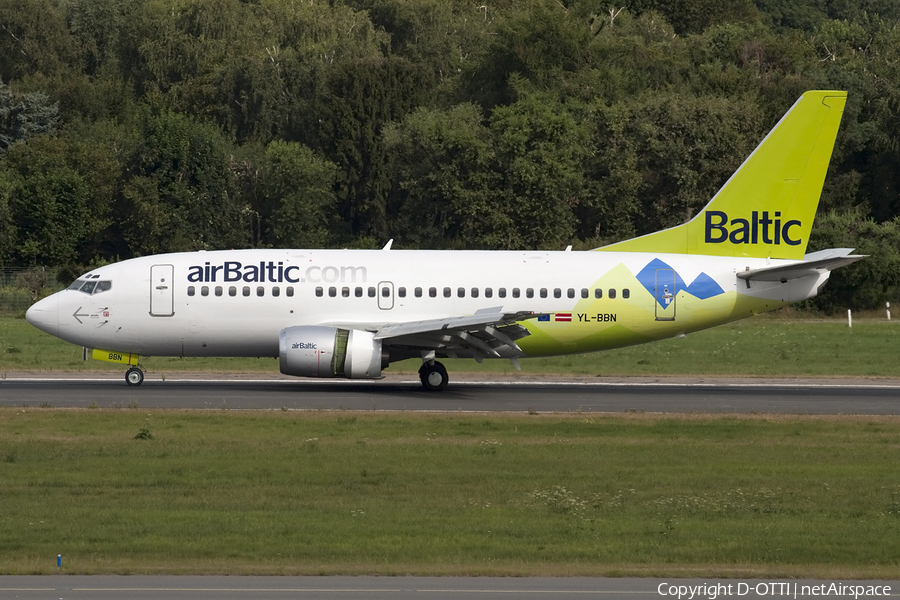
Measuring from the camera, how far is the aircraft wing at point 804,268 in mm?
33938

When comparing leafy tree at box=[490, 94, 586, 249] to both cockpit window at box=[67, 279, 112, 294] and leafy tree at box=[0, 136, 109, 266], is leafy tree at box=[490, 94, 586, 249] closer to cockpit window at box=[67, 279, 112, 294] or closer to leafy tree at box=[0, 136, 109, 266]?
leafy tree at box=[0, 136, 109, 266]

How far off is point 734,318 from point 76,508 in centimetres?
2189

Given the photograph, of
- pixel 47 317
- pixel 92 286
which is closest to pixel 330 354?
pixel 92 286

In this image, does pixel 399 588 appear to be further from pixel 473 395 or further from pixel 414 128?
pixel 414 128

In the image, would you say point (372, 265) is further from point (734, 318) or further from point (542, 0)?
point (542, 0)

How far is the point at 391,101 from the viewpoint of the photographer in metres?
92.1

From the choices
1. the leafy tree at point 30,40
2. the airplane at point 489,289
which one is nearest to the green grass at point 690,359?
the airplane at point 489,289

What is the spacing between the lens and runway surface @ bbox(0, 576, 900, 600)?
14.0m

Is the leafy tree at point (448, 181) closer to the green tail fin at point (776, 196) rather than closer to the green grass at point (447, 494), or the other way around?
the green tail fin at point (776, 196)

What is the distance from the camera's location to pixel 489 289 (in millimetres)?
35469

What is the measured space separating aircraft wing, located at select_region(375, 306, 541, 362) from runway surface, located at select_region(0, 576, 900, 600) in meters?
17.9

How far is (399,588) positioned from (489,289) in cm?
2139

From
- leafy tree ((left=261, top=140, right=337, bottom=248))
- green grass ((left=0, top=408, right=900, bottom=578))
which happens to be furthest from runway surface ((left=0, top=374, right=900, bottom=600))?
leafy tree ((left=261, top=140, right=337, bottom=248))

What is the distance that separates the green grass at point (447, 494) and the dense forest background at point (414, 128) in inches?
1653
